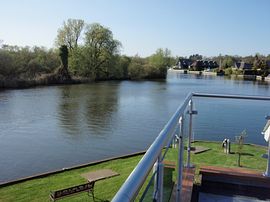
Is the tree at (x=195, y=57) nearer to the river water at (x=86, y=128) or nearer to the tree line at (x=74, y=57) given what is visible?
the tree line at (x=74, y=57)

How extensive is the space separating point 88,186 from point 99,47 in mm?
49353

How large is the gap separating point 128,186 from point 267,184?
3.51 meters

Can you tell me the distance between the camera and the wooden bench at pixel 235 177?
4.04 metres

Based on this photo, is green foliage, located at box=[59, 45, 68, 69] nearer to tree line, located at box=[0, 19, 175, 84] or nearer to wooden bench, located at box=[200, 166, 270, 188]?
tree line, located at box=[0, 19, 175, 84]

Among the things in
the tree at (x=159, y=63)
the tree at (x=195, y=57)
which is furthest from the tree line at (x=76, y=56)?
the tree at (x=195, y=57)

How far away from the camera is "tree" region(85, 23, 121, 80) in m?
54.0

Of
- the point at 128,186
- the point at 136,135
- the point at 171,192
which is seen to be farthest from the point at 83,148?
the point at 128,186

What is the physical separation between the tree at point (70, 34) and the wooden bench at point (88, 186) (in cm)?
4818

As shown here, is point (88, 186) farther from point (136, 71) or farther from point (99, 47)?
point (136, 71)

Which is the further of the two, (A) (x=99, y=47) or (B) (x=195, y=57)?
(B) (x=195, y=57)

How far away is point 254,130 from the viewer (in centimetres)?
1691

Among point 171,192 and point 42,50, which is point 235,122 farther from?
point 42,50

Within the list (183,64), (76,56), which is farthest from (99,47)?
(183,64)

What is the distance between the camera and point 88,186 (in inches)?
284
